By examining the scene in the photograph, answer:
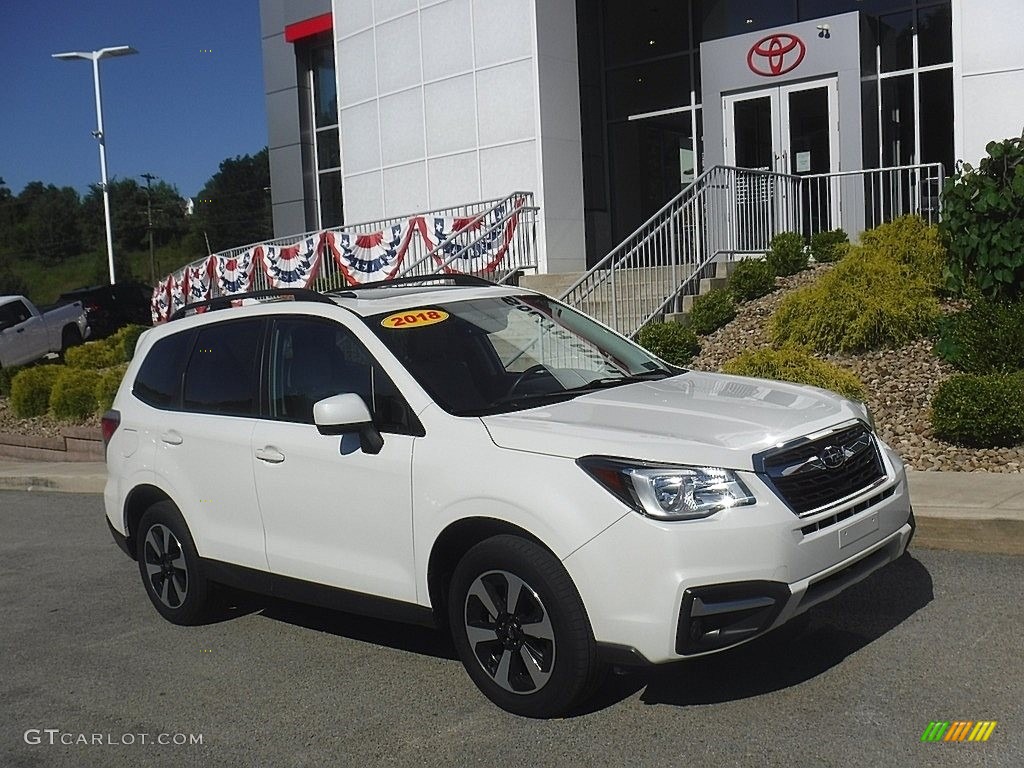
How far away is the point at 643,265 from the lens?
13703 millimetres

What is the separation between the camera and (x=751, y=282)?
42.8 ft

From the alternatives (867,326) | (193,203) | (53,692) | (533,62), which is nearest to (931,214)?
(867,326)

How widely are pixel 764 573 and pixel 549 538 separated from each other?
2.70ft

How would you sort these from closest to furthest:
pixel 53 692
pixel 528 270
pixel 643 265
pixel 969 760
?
pixel 969 760 < pixel 53 692 < pixel 643 265 < pixel 528 270

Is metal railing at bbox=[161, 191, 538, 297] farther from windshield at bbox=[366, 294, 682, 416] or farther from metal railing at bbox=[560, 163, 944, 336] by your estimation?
windshield at bbox=[366, 294, 682, 416]

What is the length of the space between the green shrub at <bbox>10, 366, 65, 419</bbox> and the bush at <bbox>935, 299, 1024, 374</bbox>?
558 inches

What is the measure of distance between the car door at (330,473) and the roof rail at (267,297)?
0.14 m

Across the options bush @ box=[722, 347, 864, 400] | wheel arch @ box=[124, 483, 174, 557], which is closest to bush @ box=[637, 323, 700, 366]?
bush @ box=[722, 347, 864, 400]

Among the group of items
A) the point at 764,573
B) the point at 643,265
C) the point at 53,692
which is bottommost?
the point at 53,692

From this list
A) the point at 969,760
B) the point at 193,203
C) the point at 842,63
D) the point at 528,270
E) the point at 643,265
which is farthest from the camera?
the point at 193,203

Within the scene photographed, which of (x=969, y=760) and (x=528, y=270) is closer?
(x=969, y=760)

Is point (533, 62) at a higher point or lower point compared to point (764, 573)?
higher

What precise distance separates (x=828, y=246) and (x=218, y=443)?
33.4 feet

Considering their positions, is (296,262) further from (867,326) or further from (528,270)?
(867,326)
